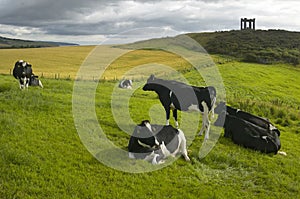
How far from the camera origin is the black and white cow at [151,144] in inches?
382

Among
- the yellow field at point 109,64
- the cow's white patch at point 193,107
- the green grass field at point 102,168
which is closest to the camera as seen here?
the green grass field at point 102,168

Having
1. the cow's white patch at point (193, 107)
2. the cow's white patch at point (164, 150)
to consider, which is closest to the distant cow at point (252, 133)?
the cow's white patch at point (193, 107)

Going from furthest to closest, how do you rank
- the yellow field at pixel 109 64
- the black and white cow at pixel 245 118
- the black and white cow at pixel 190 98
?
A: the yellow field at pixel 109 64
the black and white cow at pixel 245 118
the black and white cow at pixel 190 98

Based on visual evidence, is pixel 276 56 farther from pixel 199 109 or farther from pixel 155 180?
pixel 155 180

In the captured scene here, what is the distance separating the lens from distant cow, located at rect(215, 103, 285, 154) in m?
12.0

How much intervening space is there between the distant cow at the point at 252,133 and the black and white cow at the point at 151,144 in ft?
10.6

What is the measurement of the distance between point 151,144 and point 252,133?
4629 mm

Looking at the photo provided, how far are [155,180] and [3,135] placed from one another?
16.1 ft

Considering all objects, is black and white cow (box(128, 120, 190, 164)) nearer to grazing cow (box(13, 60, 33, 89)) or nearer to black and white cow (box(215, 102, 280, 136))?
black and white cow (box(215, 102, 280, 136))

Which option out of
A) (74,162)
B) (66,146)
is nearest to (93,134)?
(66,146)

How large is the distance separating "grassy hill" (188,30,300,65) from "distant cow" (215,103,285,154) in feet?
181

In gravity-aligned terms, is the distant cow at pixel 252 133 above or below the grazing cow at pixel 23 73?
below

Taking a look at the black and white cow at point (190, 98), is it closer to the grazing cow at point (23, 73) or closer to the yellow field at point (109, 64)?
the grazing cow at point (23, 73)

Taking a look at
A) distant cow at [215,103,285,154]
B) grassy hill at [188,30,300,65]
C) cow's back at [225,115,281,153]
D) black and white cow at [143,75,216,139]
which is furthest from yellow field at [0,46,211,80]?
cow's back at [225,115,281,153]
